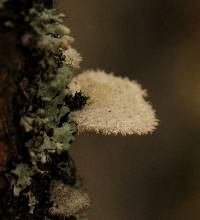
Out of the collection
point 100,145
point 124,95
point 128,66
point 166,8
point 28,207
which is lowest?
point 28,207

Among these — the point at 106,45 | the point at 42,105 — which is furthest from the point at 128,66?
the point at 42,105

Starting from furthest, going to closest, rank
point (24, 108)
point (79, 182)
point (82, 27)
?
point (82, 27) < point (79, 182) < point (24, 108)

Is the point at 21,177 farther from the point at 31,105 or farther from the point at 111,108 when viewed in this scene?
the point at 111,108

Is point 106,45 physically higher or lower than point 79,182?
higher

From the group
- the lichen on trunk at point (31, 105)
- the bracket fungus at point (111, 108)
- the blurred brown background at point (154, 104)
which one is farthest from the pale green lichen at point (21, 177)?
the blurred brown background at point (154, 104)

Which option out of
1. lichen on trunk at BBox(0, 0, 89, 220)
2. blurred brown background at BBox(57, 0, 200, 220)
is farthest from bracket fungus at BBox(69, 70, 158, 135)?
blurred brown background at BBox(57, 0, 200, 220)

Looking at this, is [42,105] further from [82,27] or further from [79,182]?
[82,27]

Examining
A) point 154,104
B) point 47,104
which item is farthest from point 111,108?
point 154,104
